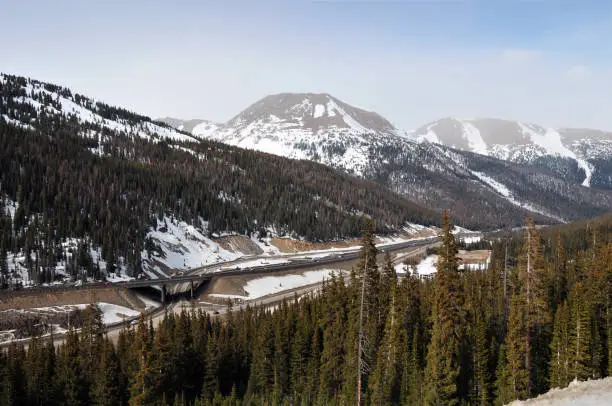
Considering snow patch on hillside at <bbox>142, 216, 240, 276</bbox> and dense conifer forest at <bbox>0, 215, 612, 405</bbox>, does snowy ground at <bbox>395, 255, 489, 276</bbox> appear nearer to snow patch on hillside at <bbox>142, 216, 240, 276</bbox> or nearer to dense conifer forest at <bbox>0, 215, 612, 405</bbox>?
snow patch on hillside at <bbox>142, 216, 240, 276</bbox>

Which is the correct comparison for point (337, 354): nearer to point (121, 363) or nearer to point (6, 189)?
point (121, 363)

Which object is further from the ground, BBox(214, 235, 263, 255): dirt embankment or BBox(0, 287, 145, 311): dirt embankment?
BBox(214, 235, 263, 255): dirt embankment

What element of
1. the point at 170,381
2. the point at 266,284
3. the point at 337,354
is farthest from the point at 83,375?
the point at 266,284

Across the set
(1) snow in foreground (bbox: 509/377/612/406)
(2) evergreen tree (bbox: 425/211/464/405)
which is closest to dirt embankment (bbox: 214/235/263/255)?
(2) evergreen tree (bbox: 425/211/464/405)

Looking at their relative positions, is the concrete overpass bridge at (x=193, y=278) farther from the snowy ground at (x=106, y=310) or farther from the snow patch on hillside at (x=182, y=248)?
the snow patch on hillside at (x=182, y=248)

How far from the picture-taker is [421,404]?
53.0 meters

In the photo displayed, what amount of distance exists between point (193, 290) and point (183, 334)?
61.2 meters


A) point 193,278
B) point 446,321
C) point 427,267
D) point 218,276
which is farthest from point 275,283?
point 446,321

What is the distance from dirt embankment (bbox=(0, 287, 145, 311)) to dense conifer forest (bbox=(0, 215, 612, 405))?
37.3 meters

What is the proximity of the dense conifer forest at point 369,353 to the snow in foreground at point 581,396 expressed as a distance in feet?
53.2

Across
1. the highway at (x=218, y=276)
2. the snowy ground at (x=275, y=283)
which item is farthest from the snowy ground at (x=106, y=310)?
the snowy ground at (x=275, y=283)

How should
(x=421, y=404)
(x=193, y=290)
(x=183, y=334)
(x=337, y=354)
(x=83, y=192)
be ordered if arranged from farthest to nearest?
(x=83, y=192)
(x=193, y=290)
(x=183, y=334)
(x=337, y=354)
(x=421, y=404)

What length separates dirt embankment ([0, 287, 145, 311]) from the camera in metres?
105

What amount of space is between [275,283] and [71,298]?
54.9m
